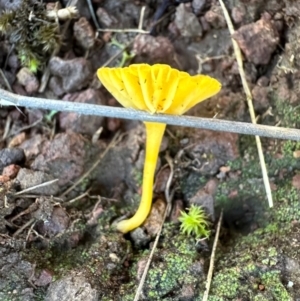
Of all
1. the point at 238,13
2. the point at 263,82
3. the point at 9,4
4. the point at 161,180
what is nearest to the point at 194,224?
the point at 161,180

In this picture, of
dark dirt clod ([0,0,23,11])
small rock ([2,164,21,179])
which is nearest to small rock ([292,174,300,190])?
small rock ([2,164,21,179])

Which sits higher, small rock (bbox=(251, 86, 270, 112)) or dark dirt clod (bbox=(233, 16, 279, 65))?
dark dirt clod (bbox=(233, 16, 279, 65))

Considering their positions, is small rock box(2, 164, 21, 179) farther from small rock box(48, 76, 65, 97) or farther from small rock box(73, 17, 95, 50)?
small rock box(73, 17, 95, 50)

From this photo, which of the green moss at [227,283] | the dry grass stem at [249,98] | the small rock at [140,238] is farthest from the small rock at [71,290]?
the dry grass stem at [249,98]

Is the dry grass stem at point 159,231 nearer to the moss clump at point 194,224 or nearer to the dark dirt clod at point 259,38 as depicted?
the moss clump at point 194,224

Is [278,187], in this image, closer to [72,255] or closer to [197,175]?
[197,175]

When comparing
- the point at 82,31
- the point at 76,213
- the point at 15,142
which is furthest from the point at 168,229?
the point at 82,31

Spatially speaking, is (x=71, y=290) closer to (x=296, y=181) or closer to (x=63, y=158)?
(x=63, y=158)
